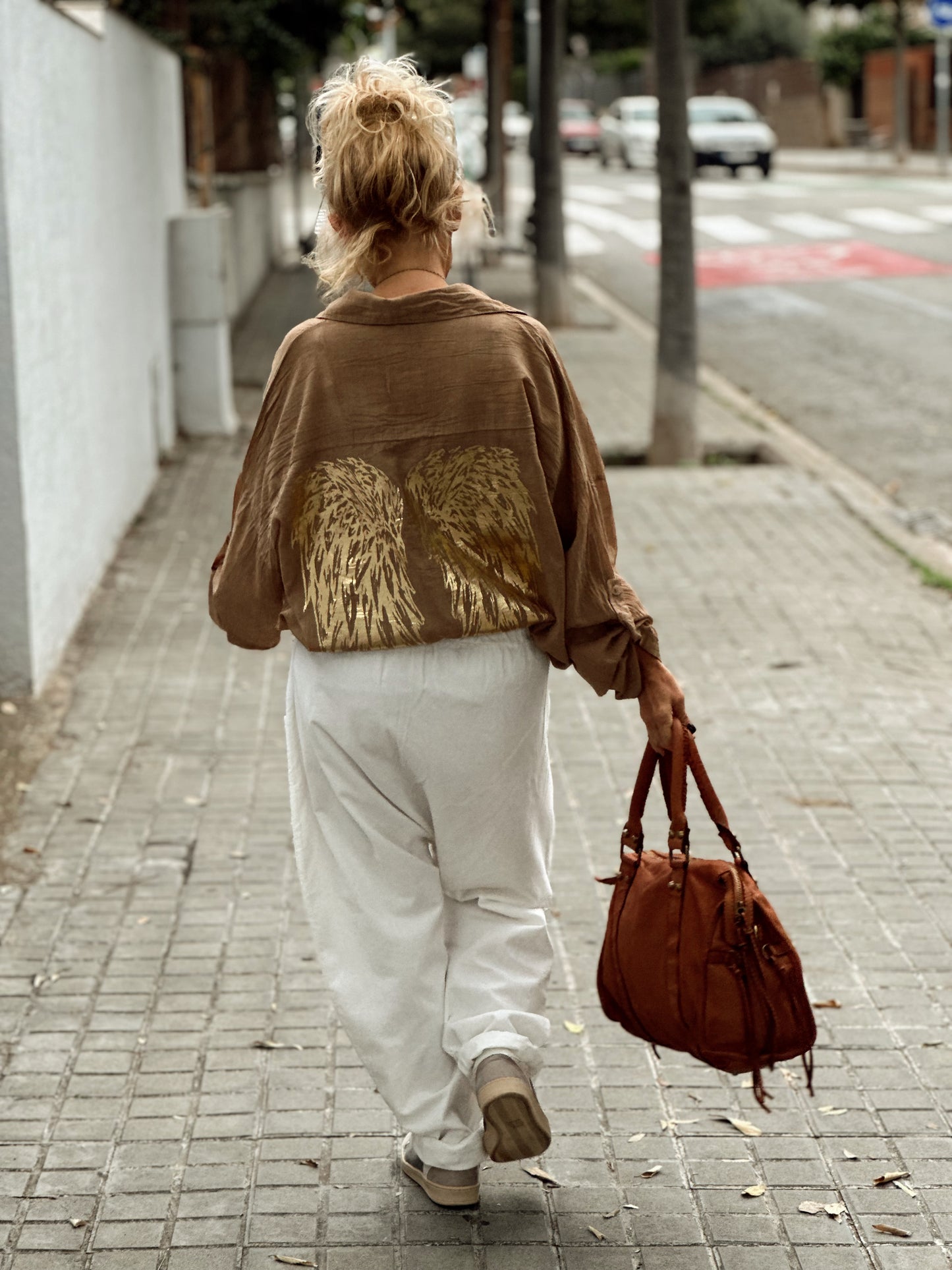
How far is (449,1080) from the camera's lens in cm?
305

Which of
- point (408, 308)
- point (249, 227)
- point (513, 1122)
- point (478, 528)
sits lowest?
point (513, 1122)

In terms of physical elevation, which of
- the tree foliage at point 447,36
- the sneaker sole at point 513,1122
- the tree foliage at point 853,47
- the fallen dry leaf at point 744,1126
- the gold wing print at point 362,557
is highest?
the tree foliage at point 447,36

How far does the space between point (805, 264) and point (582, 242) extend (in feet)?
16.9

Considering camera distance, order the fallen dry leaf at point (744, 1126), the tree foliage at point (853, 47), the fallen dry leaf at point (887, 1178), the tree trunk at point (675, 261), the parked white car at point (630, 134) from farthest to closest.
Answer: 1. the tree foliage at point (853, 47)
2. the parked white car at point (630, 134)
3. the tree trunk at point (675, 261)
4. the fallen dry leaf at point (744, 1126)
5. the fallen dry leaf at point (887, 1178)

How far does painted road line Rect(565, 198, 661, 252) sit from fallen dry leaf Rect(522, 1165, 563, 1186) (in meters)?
22.2

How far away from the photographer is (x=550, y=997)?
4.11 m

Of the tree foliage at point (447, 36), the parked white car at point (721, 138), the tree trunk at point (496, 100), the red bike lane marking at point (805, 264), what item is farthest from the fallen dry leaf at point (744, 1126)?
the tree foliage at point (447, 36)

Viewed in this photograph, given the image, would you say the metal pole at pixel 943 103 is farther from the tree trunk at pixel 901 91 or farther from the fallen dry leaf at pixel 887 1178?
the fallen dry leaf at pixel 887 1178

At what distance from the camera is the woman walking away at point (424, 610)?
9.16 ft

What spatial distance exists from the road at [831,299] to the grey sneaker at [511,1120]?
275 inches

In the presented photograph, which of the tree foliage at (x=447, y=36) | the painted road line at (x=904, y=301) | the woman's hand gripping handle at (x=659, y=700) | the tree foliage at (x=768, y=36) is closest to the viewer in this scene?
the woman's hand gripping handle at (x=659, y=700)

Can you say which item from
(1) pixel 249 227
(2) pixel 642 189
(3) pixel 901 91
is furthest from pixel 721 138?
(1) pixel 249 227

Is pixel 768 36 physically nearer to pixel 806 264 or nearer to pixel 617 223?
pixel 617 223

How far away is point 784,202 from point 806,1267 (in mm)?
28710
